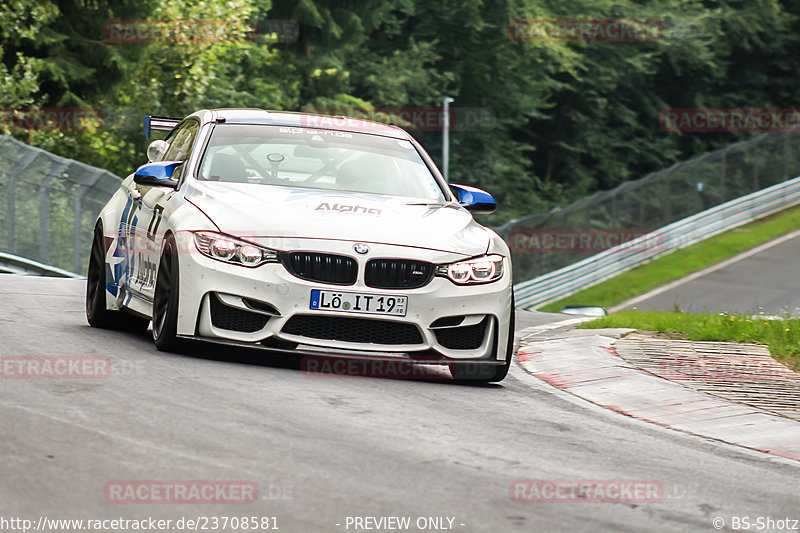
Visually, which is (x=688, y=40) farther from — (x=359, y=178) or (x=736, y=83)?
(x=359, y=178)

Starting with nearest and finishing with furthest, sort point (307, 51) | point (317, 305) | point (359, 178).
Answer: point (317, 305)
point (359, 178)
point (307, 51)

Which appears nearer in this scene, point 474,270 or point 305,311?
point 305,311

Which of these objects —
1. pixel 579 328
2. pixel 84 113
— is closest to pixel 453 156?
pixel 84 113

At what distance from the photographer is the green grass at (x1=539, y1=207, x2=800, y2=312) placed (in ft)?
112

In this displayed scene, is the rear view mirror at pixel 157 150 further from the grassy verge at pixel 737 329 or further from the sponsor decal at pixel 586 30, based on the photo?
the sponsor decal at pixel 586 30

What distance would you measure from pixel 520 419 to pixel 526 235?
86.2 ft

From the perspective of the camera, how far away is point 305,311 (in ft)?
25.2

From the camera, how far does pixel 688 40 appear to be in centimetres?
5478

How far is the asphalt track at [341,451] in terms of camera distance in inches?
188

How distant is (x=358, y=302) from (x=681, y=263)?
30552 mm

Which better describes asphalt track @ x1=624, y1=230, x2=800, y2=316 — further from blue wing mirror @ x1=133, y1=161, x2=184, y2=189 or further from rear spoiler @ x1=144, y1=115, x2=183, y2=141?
blue wing mirror @ x1=133, y1=161, x2=184, y2=189

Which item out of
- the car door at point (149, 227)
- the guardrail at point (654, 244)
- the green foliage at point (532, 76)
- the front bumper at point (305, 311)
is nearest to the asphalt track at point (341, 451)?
the front bumper at point (305, 311)

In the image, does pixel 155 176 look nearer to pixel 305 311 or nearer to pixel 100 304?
pixel 100 304

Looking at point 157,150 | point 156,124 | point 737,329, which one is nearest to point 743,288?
point 737,329
